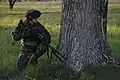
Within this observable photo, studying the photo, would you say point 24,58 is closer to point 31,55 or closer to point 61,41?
point 31,55

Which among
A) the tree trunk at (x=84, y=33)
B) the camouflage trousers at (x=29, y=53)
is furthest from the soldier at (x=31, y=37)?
the tree trunk at (x=84, y=33)

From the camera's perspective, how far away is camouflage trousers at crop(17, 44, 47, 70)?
906 cm

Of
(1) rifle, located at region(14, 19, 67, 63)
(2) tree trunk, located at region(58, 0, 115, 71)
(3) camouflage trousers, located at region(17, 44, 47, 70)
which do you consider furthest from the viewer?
(2) tree trunk, located at region(58, 0, 115, 71)

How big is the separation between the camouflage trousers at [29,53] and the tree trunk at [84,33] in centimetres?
66

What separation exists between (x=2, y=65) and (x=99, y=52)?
2.22 meters

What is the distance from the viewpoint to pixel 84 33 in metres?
9.27

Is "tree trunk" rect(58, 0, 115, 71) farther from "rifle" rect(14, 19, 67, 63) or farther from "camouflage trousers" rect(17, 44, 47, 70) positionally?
"camouflage trousers" rect(17, 44, 47, 70)

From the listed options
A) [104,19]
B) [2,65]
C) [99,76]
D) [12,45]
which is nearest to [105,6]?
[104,19]

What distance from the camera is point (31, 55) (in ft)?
30.3

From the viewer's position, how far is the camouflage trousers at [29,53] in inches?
357

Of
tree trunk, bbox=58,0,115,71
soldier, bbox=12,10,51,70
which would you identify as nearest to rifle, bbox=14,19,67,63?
soldier, bbox=12,10,51,70

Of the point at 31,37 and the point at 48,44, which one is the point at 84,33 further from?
the point at 31,37

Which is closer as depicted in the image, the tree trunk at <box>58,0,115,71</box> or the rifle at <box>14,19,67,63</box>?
the rifle at <box>14,19,67,63</box>

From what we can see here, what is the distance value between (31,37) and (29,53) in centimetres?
37
